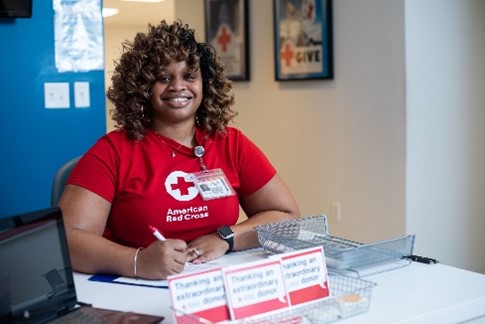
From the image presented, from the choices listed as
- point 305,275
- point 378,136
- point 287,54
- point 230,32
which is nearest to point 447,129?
point 378,136

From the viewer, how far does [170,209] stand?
2.00 m

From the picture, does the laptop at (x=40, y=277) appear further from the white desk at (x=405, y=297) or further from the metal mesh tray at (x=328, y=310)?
the metal mesh tray at (x=328, y=310)

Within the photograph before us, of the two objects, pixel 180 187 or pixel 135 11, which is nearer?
pixel 180 187

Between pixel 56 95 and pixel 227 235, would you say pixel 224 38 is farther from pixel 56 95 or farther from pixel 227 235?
pixel 227 235

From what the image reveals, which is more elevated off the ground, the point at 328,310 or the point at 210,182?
the point at 210,182

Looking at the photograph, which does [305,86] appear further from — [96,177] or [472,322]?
[472,322]

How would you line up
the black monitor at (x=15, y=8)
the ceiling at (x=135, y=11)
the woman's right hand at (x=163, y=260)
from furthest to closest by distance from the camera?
the ceiling at (x=135, y=11) → the black monitor at (x=15, y=8) → the woman's right hand at (x=163, y=260)

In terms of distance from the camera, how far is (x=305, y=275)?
4.65 ft

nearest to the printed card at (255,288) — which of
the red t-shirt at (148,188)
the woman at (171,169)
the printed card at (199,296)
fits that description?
the printed card at (199,296)

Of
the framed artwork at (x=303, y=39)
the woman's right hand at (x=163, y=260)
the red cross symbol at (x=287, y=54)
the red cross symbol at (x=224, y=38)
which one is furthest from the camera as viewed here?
the red cross symbol at (x=224, y=38)

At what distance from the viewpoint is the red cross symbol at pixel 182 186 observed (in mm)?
2021

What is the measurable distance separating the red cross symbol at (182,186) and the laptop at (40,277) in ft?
1.93

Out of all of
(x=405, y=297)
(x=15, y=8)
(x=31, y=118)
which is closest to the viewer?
(x=405, y=297)

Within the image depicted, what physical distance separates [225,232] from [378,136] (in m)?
2.16
